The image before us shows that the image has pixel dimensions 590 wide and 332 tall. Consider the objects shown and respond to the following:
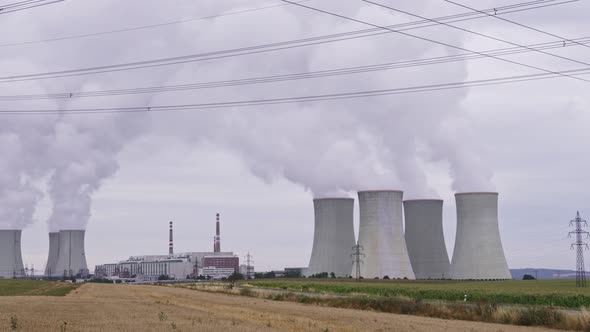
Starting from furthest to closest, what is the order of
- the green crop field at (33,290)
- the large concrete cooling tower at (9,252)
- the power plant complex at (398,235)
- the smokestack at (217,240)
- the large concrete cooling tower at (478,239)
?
the smokestack at (217,240) < the large concrete cooling tower at (9,252) < the power plant complex at (398,235) < the large concrete cooling tower at (478,239) < the green crop field at (33,290)

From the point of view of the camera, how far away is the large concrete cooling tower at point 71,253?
109375 mm

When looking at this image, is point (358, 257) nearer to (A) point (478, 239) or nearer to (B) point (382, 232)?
(B) point (382, 232)

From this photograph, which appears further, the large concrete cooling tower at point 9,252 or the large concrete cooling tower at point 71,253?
the large concrete cooling tower at point 71,253

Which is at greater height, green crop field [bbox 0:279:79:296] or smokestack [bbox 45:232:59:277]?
smokestack [bbox 45:232:59:277]

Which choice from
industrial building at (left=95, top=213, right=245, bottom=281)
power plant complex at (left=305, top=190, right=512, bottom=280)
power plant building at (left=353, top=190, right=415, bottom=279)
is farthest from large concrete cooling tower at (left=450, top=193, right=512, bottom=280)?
industrial building at (left=95, top=213, right=245, bottom=281)

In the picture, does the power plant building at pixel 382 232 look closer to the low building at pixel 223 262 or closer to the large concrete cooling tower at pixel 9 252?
the large concrete cooling tower at pixel 9 252

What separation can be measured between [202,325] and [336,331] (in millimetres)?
3541

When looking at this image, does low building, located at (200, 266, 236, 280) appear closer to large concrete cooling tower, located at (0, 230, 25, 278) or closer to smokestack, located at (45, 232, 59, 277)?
smokestack, located at (45, 232, 59, 277)

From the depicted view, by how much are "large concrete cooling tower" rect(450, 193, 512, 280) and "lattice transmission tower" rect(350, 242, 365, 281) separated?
318 inches

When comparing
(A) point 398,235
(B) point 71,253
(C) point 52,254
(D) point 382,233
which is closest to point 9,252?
(B) point 71,253

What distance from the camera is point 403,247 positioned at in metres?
69.9

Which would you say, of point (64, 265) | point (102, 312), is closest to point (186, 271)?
point (64, 265)

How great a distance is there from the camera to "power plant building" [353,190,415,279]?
223 ft

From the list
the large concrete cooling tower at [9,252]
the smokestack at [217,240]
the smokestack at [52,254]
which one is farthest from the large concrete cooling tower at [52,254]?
the smokestack at [217,240]
